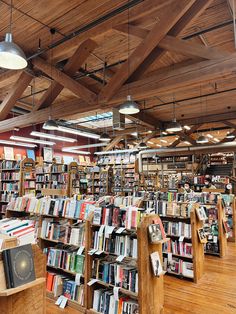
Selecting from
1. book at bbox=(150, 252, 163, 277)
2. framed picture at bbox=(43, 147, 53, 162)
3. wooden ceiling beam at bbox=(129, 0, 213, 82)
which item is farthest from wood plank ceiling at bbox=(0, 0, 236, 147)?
framed picture at bbox=(43, 147, 53, 162)

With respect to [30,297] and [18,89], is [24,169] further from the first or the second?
[30,297]

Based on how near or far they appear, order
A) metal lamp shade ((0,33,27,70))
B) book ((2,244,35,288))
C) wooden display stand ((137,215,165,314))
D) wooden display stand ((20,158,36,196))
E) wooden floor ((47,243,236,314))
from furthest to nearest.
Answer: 1. wooden display stand ((20,158,36,196))
2. wooden floor ((47,243,236,314))
3. metal lamp shade ((0,33,27,70))
4. wooden display stand ((137,215,165,314))
5. book ((2,244,35,288))

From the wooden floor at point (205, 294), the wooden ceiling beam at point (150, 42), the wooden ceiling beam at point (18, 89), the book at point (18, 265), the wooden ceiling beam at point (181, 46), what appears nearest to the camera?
the book at point (18, 265)

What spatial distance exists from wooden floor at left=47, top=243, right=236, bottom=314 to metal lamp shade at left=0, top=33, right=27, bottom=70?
3377 millimetres

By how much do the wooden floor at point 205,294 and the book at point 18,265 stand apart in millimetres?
1985

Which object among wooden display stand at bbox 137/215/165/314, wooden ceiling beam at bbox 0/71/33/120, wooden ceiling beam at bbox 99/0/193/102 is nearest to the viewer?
wooden display stand at bbox 137/215/165/314

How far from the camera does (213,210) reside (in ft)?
19.3

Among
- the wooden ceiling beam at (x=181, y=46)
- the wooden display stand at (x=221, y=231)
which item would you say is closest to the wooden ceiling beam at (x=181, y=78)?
the wooden ceiling beam at (x=181, y=46)

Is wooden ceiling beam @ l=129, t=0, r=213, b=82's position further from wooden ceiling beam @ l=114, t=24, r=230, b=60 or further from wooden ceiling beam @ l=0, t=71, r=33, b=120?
wooden ceiling beam @ l=0, t=71, r=33, b=120

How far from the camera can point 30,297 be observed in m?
1.82

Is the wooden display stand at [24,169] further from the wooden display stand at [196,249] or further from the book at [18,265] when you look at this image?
the book at [18,265]

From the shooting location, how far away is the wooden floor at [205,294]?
3303 millimetres

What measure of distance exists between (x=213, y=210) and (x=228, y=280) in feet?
6.28

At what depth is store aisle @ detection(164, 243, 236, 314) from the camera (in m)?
3.31
